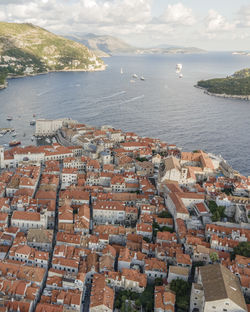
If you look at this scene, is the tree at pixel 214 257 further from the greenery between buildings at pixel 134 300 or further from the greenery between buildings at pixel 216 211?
the greenery between buildings at pixel 216 211

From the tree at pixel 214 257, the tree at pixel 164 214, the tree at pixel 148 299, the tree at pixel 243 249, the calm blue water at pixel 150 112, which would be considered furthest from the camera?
the calm blue water at pixel 150 112

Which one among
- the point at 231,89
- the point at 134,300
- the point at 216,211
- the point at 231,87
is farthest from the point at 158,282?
the point at 231,87

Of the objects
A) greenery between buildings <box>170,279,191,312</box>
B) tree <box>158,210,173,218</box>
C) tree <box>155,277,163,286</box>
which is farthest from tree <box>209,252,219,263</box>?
tree <box>158,210,173,218</box>

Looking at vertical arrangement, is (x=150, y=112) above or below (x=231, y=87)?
below

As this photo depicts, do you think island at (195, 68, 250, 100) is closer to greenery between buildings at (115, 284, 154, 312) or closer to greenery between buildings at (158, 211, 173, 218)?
greenery between buildings at (158, 211, 173, 218)

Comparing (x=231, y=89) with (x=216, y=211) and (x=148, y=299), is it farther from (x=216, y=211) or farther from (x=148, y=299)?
(x=148, y=299)

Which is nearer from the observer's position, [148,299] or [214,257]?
[148,299]

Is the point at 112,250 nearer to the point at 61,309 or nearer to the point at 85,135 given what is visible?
the point at 61,309

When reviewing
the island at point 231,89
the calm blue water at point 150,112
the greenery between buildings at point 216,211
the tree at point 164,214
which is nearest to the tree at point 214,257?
the greenery between buildings at point 216,211
